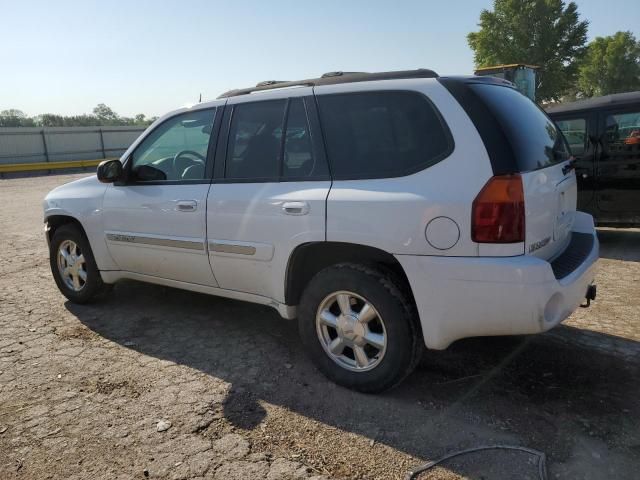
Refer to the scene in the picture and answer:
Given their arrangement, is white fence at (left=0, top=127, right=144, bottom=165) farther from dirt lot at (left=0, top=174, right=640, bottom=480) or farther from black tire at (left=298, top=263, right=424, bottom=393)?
black tire at (left=298, top=263, right=424, bottom=393)

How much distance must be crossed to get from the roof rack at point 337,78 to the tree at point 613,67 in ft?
221

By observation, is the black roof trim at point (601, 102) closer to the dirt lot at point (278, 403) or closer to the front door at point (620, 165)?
the front door at point (620, 165)

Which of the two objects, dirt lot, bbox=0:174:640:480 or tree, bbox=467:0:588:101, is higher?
tree, bbox=467:0:588:101

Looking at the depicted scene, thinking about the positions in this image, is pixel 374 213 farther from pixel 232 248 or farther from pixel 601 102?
pixel 601 102

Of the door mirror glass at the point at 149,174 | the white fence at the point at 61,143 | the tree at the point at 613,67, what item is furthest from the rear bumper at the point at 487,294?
the tree at the point at 613,67

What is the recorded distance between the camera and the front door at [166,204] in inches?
152

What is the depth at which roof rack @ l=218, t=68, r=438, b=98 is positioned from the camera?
3090 mm

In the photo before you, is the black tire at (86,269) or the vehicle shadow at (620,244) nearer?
the black tire at (86,269)

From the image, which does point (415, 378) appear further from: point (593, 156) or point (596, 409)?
point (593, 156)

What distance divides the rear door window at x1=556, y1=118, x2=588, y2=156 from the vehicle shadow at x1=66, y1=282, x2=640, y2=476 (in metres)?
3.32

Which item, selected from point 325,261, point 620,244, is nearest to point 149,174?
point 325,261

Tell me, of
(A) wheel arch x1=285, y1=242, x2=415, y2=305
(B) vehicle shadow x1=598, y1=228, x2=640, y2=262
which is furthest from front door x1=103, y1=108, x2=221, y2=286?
(B) vehicle shadow x1=598, y1=228, x2=640, y2=262

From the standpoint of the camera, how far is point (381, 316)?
9.86ft

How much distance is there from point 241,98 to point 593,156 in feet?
15.4
